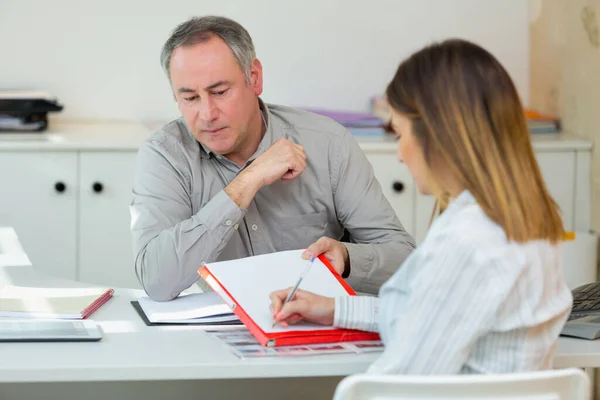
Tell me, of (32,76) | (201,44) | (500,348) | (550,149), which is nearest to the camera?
(500,348)

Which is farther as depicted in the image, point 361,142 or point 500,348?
point 361,142

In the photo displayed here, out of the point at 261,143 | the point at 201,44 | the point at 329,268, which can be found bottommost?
the point at 329,268

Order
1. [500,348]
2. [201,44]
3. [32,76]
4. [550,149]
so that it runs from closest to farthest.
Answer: [500,348]
[201,44]
[550,149]
[32,76]

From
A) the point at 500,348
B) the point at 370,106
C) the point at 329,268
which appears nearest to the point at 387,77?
the point at 370,106

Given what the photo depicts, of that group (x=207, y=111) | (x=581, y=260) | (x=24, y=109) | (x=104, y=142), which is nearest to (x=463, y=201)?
(x=207, y=111)

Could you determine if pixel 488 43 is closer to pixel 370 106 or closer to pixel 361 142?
pixel 370 106

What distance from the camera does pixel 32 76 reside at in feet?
11.9

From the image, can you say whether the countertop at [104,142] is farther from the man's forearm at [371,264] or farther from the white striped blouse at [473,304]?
the white striped blouse at [473,304]

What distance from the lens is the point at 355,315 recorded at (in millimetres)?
1609

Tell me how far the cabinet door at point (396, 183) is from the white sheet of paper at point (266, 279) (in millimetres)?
1474

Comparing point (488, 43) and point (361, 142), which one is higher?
point (488, 43)

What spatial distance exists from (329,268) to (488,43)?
221cm

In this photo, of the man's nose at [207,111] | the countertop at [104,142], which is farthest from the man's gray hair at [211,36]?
the countertop at [104,142]

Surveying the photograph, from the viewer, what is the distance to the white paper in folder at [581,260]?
124 inches
